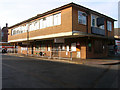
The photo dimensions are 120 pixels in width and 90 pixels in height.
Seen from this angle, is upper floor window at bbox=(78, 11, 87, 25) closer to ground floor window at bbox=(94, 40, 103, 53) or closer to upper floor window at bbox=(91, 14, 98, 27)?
upper floor window at bbox=(91, 14, 98, 27)

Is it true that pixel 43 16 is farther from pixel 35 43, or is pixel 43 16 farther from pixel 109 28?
pixel 109 28

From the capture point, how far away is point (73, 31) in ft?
52.9

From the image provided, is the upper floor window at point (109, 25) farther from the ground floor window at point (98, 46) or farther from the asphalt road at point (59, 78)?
the asphalt road at point (59, 78)

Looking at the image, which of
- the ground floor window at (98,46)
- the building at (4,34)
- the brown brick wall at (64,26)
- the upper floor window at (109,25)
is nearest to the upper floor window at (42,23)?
the brown brick wall at (64,26)

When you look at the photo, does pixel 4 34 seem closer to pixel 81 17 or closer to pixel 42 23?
pixel 42 23

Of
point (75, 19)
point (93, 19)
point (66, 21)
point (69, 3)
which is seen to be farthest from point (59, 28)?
point (93, 19)

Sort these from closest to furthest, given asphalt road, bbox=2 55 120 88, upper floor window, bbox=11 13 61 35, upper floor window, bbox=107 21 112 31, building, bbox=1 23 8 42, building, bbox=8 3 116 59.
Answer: asphalt road, bbox=2 55 120 88 < building, bbox=8 3 116 59 < upper floor window, bbox=11 13 61 35 < upper floor window, bbox=107 21 112 31 < building, bbox=1 23 8 42

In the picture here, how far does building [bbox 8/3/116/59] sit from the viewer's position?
1653 centimetres

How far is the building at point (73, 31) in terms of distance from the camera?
54.2 feet

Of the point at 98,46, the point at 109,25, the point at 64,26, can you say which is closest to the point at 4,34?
the point at 64,26

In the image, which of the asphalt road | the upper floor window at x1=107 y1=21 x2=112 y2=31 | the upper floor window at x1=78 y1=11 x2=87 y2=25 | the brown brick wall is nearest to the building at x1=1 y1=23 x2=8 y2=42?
the brown brick wall

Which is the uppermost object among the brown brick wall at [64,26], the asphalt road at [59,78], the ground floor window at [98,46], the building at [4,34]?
the building at [4,34]

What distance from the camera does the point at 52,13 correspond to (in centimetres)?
1911

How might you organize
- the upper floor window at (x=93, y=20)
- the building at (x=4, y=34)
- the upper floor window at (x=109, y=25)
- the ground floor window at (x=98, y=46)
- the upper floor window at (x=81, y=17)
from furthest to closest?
the building at (x=4, y=34) → the upper floor window at (x=109, y=25) → the upper floor window at (x=93, y=20) → the ground floor window at (x=98, y=46) → the upper floor window at (x=81, y=17)
